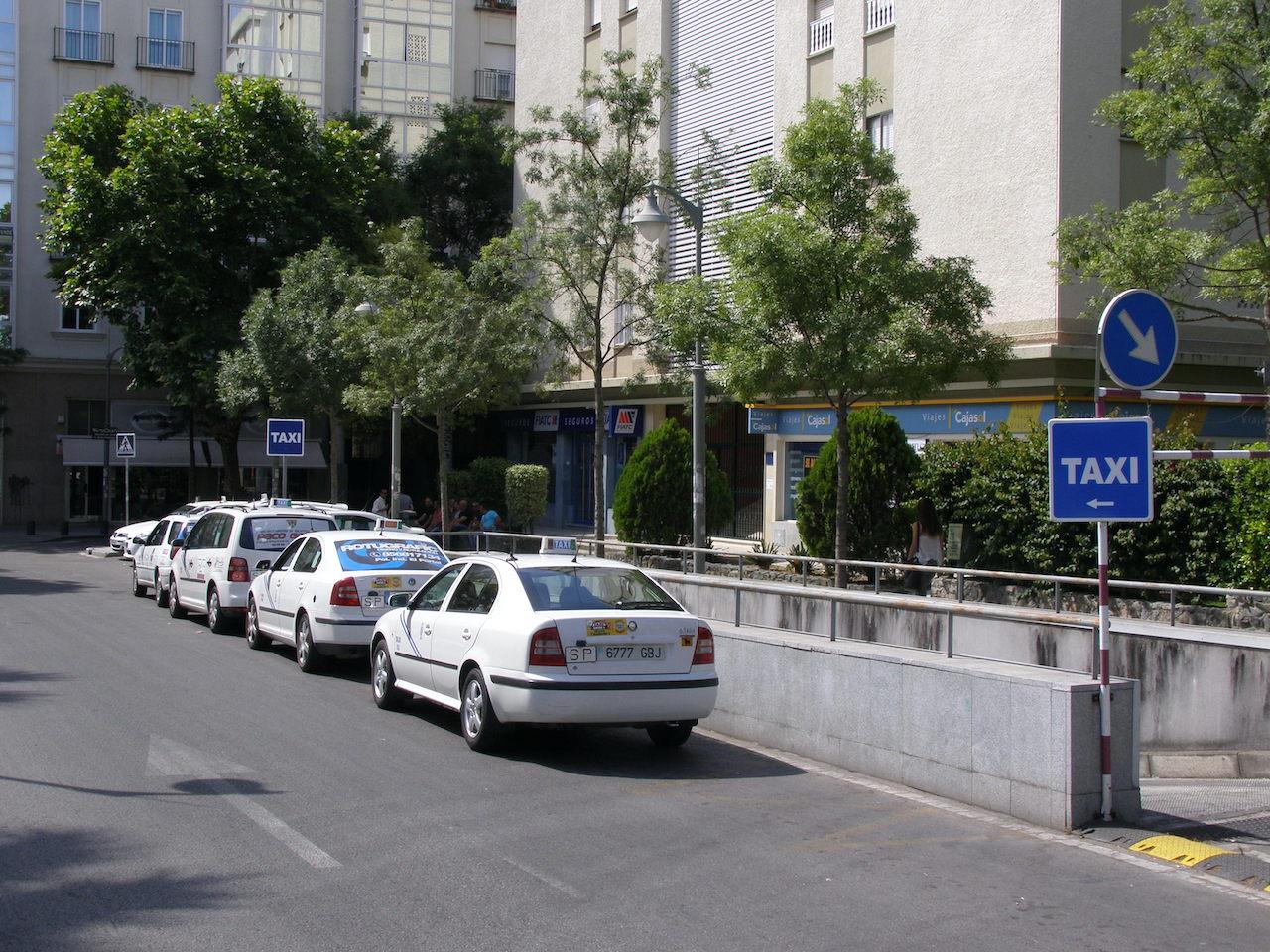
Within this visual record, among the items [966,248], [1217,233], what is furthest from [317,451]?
[1217,233]

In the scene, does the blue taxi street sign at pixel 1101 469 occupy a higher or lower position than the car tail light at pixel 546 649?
higher

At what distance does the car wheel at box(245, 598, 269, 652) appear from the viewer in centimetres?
1528

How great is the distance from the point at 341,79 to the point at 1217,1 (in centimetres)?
3947

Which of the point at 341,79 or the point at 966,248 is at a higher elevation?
the point at 341,79

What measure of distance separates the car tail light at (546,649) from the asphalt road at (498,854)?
2.52ft

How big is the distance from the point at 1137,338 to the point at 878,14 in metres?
19.2

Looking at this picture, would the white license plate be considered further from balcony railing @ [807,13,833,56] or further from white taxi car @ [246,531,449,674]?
balcony railing @ [807,13,833,56]

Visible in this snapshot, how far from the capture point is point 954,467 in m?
18.2

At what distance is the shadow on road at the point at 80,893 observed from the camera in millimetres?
5457

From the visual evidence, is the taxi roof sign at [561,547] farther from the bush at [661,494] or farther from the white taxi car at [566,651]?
the bush at [661,494]

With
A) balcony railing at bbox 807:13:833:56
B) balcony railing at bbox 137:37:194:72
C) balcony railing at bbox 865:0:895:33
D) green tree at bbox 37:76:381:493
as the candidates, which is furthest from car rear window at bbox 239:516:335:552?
balcony railing at bbox 137:37:194:72

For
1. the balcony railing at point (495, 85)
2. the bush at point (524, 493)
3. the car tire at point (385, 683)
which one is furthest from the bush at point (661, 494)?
the balcony railing at point (495, 85)

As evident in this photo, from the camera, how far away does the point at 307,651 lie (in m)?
13.5

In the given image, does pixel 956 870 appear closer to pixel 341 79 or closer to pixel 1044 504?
pixel 1044 504
